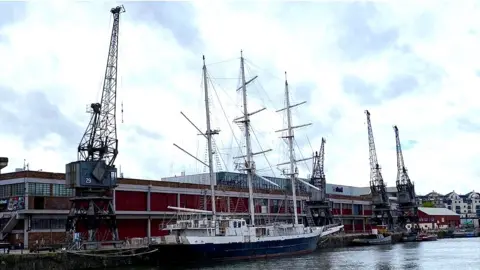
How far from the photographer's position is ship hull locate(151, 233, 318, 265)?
6694 centimetres

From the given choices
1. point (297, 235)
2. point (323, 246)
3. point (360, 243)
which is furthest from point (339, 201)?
point (297, 235)

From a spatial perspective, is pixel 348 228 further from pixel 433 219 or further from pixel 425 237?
pixel 433 219

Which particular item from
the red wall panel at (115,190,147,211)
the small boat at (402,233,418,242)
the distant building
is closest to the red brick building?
the red wall panel at (115,190,147,211)

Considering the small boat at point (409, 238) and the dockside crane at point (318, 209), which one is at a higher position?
the dockside crane at point (318, 209)

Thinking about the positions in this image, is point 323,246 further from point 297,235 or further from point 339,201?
point 339,201

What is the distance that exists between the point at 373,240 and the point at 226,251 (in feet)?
190

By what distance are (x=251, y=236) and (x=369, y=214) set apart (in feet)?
299

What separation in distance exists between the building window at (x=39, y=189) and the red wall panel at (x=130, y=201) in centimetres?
1093

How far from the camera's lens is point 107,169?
74.0 m

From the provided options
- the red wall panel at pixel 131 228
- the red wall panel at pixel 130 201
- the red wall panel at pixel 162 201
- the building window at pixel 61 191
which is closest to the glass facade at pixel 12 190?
the building window at pixel 61 191

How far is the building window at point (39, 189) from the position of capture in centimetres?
7439

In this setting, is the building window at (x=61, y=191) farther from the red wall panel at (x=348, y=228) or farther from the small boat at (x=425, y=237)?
the small boat at (x=425, y=237)

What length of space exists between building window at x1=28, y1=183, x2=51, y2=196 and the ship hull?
19133mm

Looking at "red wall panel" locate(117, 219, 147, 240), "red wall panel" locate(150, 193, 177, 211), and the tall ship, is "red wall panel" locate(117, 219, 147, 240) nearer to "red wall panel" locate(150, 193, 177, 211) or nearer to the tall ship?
"red wall panel" locate(150, 193, 177, 211)
